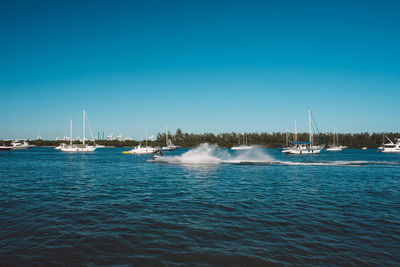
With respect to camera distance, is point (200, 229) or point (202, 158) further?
point (202, 158)

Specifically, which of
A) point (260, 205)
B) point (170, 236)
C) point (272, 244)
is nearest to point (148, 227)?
point (170, 236)

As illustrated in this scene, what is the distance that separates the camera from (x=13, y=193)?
68.6ft

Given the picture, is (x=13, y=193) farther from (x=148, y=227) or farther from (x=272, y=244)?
(x=272, y=244)

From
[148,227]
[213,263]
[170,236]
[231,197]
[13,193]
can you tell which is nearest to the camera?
[213,263]

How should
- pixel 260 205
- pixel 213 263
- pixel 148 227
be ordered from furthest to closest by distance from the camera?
pixel 260 205, pixel 148 227, pixel 213 263

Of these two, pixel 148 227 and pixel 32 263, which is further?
pixel 148 227

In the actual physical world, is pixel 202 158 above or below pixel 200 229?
above

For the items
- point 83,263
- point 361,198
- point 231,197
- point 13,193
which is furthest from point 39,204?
point 361,198

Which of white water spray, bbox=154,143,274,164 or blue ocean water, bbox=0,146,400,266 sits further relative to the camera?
white water spray, bbox=154,143,274,164

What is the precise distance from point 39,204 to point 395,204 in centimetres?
2298

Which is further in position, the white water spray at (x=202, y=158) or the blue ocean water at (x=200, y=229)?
the white water spray at (x=202, y=158)

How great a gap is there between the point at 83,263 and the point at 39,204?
10.8 m

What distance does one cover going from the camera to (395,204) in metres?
17.1

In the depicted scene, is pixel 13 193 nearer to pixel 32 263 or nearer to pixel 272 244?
pixel 32 263
